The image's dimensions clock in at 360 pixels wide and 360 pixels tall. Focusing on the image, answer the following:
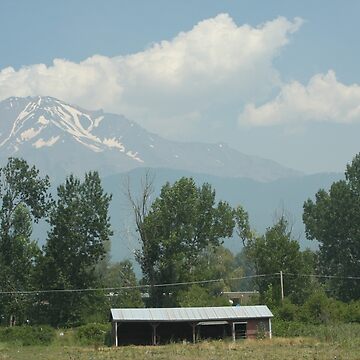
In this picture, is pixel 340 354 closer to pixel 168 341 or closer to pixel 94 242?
pixel 168 341

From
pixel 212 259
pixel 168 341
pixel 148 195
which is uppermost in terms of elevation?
pixel 148 195

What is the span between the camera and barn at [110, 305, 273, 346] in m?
48.2

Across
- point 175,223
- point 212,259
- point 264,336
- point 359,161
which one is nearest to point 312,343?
point 264,336

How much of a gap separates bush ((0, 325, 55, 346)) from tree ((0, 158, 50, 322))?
9.03m

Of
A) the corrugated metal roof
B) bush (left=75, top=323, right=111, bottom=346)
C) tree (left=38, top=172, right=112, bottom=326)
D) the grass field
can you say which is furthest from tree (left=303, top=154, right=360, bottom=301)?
bush (left=75, top=323, right=111, bottom=346)

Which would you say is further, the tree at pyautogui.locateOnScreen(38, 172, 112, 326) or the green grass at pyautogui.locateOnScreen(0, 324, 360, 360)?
the tree at pyautogui.locateOnScreen(38, 172, 112, 326)

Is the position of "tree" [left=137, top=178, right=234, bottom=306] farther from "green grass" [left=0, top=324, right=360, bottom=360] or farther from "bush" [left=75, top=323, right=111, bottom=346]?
"green grass" [left=0, top=324, right=360, bottom=360]

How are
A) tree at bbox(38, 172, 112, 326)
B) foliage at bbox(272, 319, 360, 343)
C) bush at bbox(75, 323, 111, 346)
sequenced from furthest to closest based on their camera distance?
1. tree at bbox(38, 172, 112, 326)
2. bush at bbox(75, 323, 111, 346)
3. foliage at bbox(272, 319, 360, 343)

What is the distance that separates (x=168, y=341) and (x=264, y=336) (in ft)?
22.6

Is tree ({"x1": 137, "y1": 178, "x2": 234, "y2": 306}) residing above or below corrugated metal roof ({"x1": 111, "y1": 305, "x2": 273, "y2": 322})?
above

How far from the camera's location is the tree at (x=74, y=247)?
59.1m

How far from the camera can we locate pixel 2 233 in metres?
62.8

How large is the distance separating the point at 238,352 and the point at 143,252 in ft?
85.7

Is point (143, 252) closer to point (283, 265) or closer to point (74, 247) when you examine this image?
point (74, 247)
